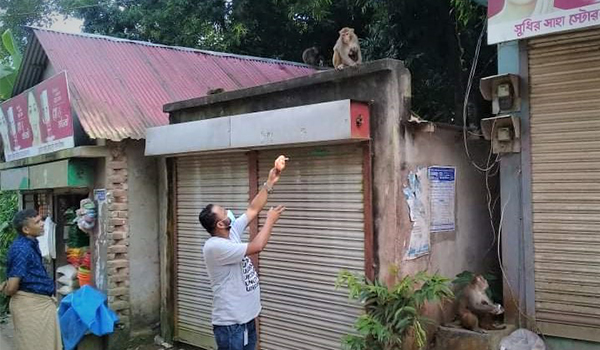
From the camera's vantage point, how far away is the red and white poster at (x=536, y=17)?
13.7 feet

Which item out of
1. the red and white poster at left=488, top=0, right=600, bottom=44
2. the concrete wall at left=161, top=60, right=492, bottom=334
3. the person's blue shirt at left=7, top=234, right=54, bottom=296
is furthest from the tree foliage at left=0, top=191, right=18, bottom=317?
the red and white poster at left=488, top=0, right=600, bottom=44

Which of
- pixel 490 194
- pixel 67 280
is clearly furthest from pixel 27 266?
pixel 490 194

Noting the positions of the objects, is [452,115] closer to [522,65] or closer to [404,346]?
[522,65]

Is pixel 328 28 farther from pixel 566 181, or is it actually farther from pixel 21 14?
pixel 21 14

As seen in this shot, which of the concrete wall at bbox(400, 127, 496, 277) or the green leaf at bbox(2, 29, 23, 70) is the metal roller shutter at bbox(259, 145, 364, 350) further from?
the green leaf at bbox(2, 29, 23, 70)

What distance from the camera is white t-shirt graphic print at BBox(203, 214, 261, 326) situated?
3938 mm

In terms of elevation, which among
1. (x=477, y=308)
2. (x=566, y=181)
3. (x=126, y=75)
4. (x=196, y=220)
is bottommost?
(x=477, y=308)

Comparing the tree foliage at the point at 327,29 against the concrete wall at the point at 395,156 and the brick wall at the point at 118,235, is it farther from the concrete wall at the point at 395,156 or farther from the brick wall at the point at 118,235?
the brick wall at the point at 118,235

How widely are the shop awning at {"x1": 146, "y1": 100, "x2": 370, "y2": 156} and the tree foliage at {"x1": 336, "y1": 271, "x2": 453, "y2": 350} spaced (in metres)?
1.25

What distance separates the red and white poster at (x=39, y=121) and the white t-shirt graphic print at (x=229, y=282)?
411 centimetres

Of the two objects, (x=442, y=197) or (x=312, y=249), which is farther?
(x=312, y=249)

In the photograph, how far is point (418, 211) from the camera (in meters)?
5.05

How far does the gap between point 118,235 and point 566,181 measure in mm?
5408

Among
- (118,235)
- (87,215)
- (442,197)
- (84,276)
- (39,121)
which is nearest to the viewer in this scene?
(442,197)
